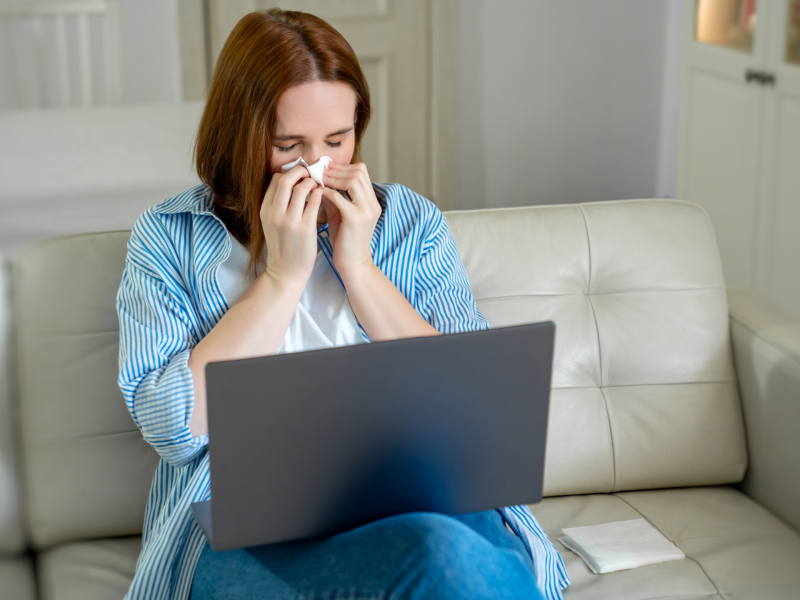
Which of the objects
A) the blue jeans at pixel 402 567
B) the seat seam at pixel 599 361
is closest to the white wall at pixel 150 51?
the seat seam at pixel 599 361

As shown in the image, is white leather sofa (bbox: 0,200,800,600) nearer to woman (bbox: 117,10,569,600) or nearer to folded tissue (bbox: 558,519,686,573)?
folded tissue (bbox: 558,519,686,573)

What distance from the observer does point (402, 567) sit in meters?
0.80

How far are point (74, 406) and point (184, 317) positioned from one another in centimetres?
27

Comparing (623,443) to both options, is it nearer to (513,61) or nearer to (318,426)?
(318,426)

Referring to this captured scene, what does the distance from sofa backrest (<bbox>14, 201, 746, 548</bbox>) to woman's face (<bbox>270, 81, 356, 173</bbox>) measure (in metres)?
0.34

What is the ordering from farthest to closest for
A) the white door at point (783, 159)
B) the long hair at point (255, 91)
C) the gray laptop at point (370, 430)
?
1. the white door at point (783, 159)
2. the long hair at point (255, 91)
3. the gray laptop at point (370, 430)

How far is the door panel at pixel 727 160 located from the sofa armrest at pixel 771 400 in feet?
5.22

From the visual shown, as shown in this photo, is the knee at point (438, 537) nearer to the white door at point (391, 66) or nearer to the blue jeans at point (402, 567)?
the blue jeans at point (402, 567)

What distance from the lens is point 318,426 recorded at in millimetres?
773

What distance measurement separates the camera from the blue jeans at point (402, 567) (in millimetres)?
794

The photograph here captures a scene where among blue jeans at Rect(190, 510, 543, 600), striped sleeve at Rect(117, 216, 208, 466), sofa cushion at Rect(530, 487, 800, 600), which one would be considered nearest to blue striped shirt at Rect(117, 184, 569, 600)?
striped sleeve at Rect(117, 216, 208, 466)

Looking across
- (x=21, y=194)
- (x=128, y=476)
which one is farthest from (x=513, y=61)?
(x=128, y=476)

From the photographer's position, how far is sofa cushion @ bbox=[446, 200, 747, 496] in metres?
1.42

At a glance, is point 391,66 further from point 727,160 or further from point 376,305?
point 376,305
